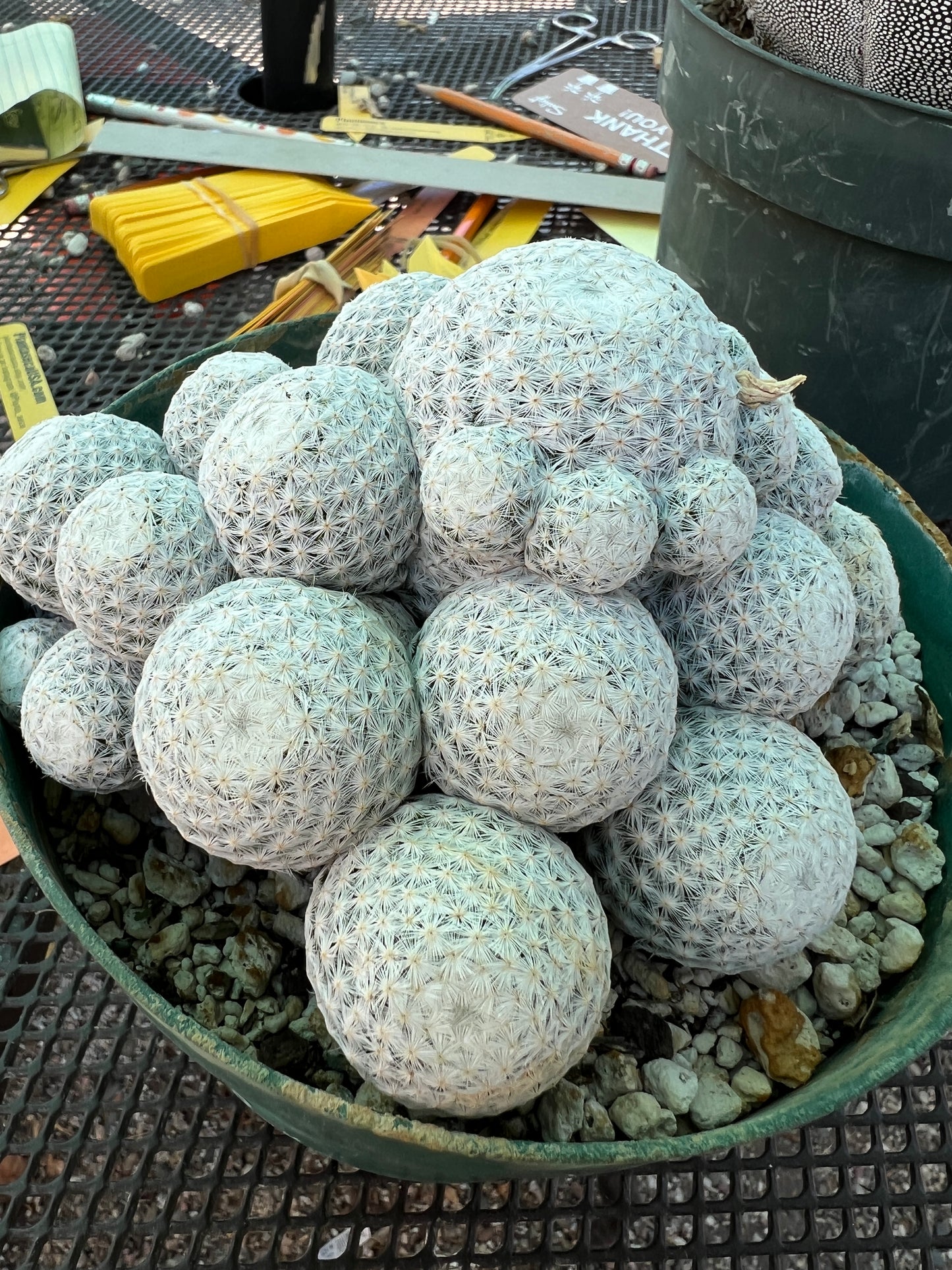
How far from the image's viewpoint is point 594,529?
61 cm

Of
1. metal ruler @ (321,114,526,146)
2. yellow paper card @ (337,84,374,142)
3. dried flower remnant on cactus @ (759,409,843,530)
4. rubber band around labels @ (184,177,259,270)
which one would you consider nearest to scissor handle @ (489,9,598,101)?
metal ruler @ (321,114,526,146)

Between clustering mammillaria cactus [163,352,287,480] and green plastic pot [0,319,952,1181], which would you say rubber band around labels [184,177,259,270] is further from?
green plastic pot [0,319,952,1181]

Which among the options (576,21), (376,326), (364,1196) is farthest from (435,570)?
(576,21)

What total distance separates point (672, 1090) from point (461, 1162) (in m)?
Answer: 0.18

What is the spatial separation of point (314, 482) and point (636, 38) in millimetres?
1987

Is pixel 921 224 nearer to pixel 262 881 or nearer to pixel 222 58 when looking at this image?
pixel 262 881

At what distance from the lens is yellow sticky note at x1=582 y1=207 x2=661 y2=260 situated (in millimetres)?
1663

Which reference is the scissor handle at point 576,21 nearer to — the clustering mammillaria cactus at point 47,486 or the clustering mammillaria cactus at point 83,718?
the clustering mammillaria cactus at point 47,486

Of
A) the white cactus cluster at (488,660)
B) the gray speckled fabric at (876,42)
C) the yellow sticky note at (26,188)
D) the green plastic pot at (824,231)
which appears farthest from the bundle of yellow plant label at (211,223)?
the white cactus cluster at (488,660)

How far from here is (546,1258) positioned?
718 mm

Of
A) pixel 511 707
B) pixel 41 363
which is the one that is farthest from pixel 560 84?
pixel 511 707

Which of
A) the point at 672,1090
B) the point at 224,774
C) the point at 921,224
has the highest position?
the point at 921,224

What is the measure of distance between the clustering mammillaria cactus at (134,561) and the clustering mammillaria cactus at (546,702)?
185mm

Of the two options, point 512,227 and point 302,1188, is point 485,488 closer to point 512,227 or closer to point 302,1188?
point 302,1188
